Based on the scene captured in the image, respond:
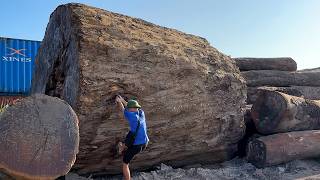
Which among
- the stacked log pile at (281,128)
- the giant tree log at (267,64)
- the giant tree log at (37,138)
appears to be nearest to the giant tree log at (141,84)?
the stacked log pile at (281,128)

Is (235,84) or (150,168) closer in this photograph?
(150,168)

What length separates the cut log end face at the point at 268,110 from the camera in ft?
23.7

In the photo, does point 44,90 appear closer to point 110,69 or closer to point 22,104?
point 110,69

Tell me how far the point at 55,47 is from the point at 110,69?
111 cm

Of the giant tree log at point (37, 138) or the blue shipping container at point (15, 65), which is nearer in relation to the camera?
the giant tree log at point (37, 138)

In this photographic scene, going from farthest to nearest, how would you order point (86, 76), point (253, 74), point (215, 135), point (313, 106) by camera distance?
point (253, 74) < point (313, 106) < point (215, 135) < point (86, 76)

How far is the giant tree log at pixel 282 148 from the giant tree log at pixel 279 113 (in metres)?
0.19

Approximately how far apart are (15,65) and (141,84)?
10.2 metres

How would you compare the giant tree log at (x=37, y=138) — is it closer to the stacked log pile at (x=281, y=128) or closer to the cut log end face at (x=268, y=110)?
the stacked log pile at (x=281, y=128)

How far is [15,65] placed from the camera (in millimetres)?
14398

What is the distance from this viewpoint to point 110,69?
5172 mm

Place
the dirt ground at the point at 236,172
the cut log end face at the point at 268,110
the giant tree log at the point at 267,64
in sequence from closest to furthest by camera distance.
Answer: the dirt ground at the point at 236,172 < the cut log end face at the point at 268,110 < the giant tree log at the point at 267,64

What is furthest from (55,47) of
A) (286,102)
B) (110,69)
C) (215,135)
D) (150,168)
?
(286,102)

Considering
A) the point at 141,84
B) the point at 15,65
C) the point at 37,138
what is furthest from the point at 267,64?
the point at 15,65
